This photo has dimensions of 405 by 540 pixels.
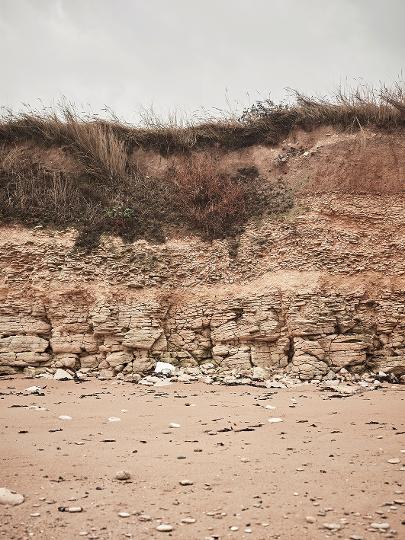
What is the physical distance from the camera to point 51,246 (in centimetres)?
1155

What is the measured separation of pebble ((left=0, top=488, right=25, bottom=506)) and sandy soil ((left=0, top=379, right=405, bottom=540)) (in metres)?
0.06

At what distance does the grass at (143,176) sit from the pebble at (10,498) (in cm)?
876

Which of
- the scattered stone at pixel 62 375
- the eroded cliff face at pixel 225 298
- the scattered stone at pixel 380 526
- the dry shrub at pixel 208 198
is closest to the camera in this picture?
the scattered stone at pixel 380 526

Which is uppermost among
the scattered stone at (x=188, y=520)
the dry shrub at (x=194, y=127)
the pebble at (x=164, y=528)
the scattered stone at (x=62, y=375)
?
the dry shrub at (x=194, y=127)

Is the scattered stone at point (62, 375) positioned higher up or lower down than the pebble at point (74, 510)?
lower down

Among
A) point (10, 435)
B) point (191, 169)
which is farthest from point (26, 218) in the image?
point (10, 435)

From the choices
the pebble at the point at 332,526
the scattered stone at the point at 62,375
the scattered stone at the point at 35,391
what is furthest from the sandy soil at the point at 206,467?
the scattered stone at the point at 62,375

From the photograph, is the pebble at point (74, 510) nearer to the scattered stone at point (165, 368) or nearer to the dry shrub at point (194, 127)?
the scattered stone at point (165, 368)

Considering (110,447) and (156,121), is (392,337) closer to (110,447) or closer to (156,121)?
(110,447)

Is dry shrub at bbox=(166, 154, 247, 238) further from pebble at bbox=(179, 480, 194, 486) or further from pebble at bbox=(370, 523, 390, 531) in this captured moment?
pebble at bbox=(370, 523, 390, 531)

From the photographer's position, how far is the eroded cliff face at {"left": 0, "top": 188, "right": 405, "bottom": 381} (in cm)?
1017

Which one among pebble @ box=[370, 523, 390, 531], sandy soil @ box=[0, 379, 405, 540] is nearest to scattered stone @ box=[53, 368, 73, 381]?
sandy soil @ box=[0, 379, 405, 540]

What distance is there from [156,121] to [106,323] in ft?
21.5

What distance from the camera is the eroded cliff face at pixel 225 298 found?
33.4 ft
